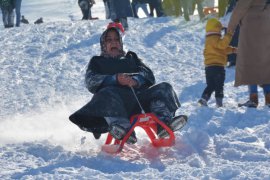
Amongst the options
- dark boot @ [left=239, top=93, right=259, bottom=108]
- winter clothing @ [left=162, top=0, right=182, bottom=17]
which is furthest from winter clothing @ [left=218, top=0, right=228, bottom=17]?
dark boot @ [left=239, top=93, right=259, bottom=108]

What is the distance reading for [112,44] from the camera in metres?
5.04

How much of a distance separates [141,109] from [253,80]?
71.8 inches

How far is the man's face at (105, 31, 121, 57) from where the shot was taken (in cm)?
504

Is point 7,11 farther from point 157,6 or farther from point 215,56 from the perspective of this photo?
point 215,56

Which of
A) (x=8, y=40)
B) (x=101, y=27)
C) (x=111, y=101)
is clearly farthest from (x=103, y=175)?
(x=101, y=27)

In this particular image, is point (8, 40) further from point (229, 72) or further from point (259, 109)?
point (259, 109)

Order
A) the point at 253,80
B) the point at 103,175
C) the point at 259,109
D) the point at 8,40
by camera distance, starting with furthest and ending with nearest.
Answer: the point at 8,40 → the point at 253,80 → the point at 259,109 → the point at 103,175

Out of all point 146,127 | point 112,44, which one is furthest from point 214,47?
point 146,127

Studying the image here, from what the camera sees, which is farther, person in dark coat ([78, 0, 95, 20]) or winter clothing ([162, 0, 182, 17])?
person in dark coat ([78, 0, 95, 20])

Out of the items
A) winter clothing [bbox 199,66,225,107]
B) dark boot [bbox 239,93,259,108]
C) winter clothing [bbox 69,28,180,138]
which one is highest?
winter clothing [bbox 69,28,180,138]

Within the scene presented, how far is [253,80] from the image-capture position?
615cm

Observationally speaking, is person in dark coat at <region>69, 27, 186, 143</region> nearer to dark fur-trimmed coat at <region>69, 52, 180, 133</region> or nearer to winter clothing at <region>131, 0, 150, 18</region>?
dark fur-trimmed coat at <region>69, 52, 180, 133</region>

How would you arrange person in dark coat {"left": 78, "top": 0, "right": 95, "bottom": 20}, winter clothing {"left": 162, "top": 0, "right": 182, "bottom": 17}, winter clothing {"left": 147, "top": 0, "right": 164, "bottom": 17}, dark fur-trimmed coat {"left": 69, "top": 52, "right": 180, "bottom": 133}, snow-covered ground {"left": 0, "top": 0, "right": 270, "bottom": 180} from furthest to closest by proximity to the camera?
person in dark coat {"left": 78, "top": 0, "right": 95, "bottom": 20} → winter clothing {"left": 147, "top": 0, "right": 164, "bottom": 17} → winter clothing {"left": 162, "top": 0, "right": 182, "bottom": 17} → dark fur-trimmed coat {"left": 69, "top": 52, "right": 180, "bottom": 133} → snow-covered ground {"left": 0, "top": 0, "right": 270, "bottom": 180}

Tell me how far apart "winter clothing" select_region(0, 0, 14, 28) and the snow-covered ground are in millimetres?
1099
